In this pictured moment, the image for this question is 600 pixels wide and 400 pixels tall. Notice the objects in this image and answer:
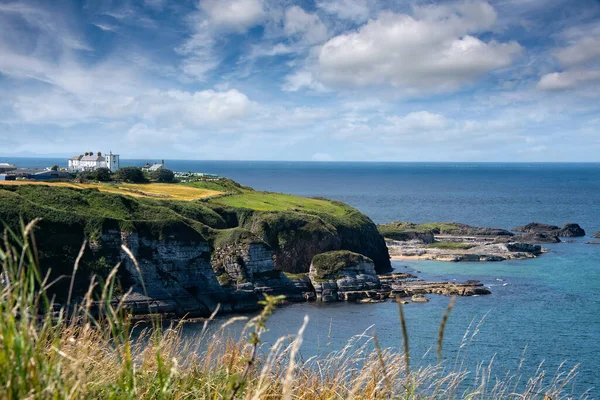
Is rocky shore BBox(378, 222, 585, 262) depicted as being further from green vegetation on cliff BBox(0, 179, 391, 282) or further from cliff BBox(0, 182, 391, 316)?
cliff BBox(0, 182, 391, 316)

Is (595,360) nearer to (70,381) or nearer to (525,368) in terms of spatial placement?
(525,368)

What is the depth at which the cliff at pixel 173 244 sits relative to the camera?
46562 mm

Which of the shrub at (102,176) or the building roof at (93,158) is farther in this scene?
the building roof at (93,158)

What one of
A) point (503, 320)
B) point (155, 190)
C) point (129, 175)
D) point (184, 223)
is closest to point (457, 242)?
point (503, 320)

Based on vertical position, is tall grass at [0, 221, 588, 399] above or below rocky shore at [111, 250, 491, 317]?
above

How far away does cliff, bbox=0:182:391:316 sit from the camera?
153 ft

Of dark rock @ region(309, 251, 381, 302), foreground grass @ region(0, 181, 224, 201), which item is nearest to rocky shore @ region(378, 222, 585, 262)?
dark rock @ region(309, 251, 381, 302)

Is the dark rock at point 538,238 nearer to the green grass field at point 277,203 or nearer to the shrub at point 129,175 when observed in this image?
the green grass field at point 277,203

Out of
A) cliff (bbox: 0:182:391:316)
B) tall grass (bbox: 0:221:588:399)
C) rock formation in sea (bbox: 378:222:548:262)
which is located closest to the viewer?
tall grass (bbox: 0:221:588:399)

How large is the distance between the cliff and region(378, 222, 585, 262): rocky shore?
2119cm

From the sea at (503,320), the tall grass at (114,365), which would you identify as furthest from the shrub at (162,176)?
the tall grass at (114,365)

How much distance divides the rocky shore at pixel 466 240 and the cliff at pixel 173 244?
21.2m

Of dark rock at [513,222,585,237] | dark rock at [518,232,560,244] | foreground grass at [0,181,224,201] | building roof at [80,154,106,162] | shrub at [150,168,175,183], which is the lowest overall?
dark rock at [518,232,560,244]

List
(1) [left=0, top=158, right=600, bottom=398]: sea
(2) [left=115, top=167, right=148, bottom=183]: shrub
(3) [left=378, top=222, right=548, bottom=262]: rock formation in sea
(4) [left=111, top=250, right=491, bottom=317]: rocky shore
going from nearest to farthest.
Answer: (1) [left=0, top=158, right=600, bottom=398]: sea < (4) [left=111, top=250, right=491, bottom=317]: rocky shore < (3) [left=378, top=222, right=548, bottom=262]: rock formation in sea < (2) [left=115, top=167, right=148, bottom=183]: shrub
